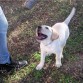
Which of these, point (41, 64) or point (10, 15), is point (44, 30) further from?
point (10, 15)

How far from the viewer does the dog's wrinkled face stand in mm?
4070

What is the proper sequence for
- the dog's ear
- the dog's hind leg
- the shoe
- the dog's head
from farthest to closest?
the shoe < the dog's hind leg < the dog's ear < the dog's head

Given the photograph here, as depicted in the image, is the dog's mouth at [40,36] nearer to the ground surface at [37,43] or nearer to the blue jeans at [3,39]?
the blue jeans at [3,39]

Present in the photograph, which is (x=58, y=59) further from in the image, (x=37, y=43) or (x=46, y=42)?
(x=37, y=43)

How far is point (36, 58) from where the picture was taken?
506cm

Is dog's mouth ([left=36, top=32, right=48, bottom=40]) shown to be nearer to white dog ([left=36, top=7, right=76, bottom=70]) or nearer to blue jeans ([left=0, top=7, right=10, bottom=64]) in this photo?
white dog ([left=36, top=7, right=76, bottom=70])

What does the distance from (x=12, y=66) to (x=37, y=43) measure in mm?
900

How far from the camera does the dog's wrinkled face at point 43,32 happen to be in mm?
4070

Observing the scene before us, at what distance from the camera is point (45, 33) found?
4148 mm

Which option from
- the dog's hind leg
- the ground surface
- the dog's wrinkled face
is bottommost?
the ground surface

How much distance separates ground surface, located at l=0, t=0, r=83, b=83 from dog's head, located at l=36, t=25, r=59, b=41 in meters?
0.74

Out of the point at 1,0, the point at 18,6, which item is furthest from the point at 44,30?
the point at 1,0

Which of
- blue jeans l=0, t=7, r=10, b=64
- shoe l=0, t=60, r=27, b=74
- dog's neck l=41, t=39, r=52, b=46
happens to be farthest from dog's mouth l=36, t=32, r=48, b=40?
shoe l=0, t=60, r=27, b=74

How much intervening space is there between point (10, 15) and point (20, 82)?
8.28ft
